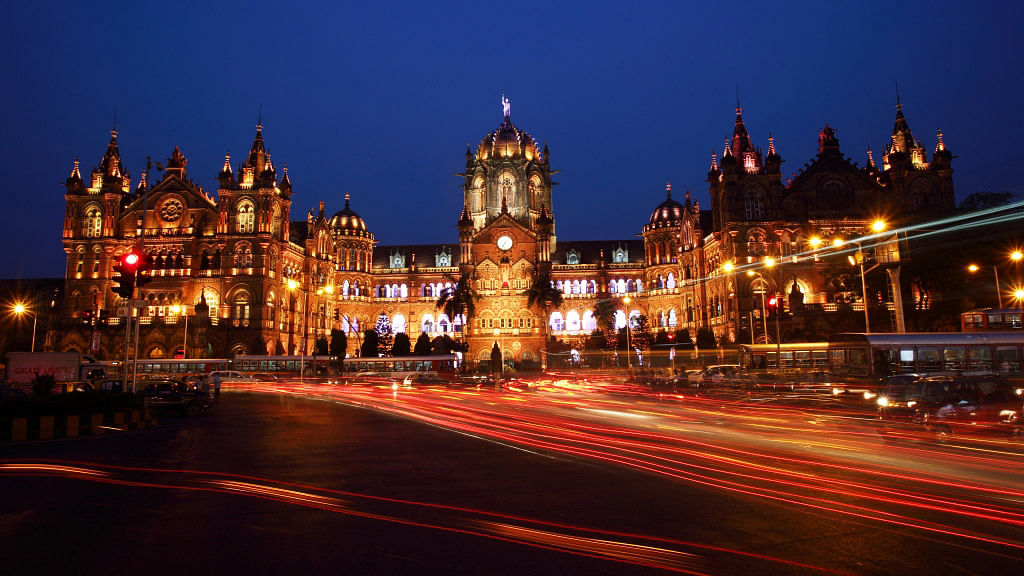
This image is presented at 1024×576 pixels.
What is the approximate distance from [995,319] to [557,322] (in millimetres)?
60027

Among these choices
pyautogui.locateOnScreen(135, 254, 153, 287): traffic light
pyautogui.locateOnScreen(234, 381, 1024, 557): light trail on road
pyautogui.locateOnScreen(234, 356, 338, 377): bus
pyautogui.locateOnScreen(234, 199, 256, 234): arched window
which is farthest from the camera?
pyautogui.locateOnScreen(234, 199, 256, 234): arched window

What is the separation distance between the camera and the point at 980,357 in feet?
89.4

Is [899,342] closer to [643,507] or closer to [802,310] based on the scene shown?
[643,507]

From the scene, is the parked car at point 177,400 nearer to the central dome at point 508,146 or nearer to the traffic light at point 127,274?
the traffic light at point 127,274

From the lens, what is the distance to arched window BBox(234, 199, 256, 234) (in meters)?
72.7

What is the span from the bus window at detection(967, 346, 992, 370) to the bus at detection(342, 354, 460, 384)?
1470 inches

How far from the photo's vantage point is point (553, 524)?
8.51 meters

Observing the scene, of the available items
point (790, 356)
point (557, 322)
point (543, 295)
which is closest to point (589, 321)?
point (557, 322)

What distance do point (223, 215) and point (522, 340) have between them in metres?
39.2

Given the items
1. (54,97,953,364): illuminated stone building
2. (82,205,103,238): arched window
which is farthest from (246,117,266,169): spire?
(82,205,103,238): arched window

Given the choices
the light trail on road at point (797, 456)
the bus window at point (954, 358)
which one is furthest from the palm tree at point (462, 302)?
the bus window at point (954, 358)

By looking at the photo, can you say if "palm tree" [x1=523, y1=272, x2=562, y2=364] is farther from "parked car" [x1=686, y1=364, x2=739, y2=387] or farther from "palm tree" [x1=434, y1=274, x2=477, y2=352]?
"parked car" [x1=686, y1=364, x2=739, y2=387]

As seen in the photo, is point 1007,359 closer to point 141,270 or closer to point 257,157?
point 141,270

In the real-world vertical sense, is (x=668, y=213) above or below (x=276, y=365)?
above
